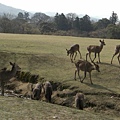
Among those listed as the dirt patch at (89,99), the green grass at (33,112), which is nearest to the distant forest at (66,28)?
the dirt patch at (89,99)

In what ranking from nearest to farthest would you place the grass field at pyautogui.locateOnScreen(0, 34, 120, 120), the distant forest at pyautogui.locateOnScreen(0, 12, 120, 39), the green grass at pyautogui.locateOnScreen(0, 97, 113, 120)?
the green grass at pyautogui.locateOnScreen(0, 97, 113, 120) → the grass field at pyautogui.locateOnScreen(0, 34, 120, 120) → the distant forest at pyautogui.locateOnScreen(0, 12, 120, 39)

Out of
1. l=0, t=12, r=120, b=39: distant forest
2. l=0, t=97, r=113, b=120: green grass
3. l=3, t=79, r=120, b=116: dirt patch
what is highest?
l=0, t=12, r=120, b=39: distant forest

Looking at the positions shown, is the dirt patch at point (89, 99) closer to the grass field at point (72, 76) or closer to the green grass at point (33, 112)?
the grass field at point (72, 76)

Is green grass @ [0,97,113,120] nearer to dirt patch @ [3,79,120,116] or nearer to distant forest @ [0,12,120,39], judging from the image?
dirt patch @ [3,79,120,116]

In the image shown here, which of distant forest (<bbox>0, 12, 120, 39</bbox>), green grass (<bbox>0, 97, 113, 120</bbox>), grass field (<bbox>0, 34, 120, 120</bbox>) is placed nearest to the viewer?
green grass (<bbox>0, 97, 113, 120</bbox>)

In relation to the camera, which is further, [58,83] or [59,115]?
[58,83]

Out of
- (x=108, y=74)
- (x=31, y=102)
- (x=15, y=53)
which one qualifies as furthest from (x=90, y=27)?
(x=31, y=102)

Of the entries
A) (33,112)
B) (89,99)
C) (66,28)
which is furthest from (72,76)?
(66,28)

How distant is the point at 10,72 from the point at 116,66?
8836 mm

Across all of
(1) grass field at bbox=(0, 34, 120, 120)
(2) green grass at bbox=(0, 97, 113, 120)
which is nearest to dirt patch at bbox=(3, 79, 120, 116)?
(1) grass field at bbox=(0, 34, 120, 120)

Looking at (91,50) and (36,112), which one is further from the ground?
(91,50)

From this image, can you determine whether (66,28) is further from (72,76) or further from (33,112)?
(33,112)

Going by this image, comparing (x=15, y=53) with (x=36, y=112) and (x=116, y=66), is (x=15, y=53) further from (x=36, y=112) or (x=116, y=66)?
(x=36, y=112)

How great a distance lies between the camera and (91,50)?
24672mm
